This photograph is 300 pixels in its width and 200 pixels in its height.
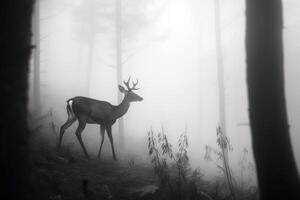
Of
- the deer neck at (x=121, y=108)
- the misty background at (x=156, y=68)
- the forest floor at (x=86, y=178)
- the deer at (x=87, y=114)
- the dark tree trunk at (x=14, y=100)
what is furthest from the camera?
the misty background at (x=156, y=68)

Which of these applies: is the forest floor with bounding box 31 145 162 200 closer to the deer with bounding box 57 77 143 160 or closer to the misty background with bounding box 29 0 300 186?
the deer with bounding box 57 77 143 160

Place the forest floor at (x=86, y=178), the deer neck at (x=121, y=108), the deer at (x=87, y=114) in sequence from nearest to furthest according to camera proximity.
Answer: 1. the forest floor at (x=86, y=178)
2. the deer at (x=87, y=114)
3. the deer neck at (x=121, y=108)

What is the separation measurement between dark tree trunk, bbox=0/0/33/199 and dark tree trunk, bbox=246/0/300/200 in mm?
2684

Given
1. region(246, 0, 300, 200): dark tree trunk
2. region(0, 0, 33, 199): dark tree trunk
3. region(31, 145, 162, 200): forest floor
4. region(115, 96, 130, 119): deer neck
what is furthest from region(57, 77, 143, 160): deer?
region(0, 0, 33, 199): dark tree trunk

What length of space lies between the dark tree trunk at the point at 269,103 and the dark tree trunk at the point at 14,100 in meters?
2.68

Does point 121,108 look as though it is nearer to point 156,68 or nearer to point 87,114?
point 87,114

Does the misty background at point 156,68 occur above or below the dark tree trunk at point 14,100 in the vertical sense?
above

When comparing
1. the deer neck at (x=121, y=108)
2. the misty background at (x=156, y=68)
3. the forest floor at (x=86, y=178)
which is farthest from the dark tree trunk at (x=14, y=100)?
the misty background at (x=156, y=68)

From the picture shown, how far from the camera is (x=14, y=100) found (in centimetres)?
312

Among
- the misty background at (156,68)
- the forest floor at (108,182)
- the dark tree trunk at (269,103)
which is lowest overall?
the forest floor at (108,182)

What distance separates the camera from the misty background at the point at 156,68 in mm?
21562

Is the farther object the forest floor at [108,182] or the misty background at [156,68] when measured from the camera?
the misty background at [156,68]

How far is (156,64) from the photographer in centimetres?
3938

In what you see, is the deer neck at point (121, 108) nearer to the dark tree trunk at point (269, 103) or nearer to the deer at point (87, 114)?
the deer at point (87, 114)
